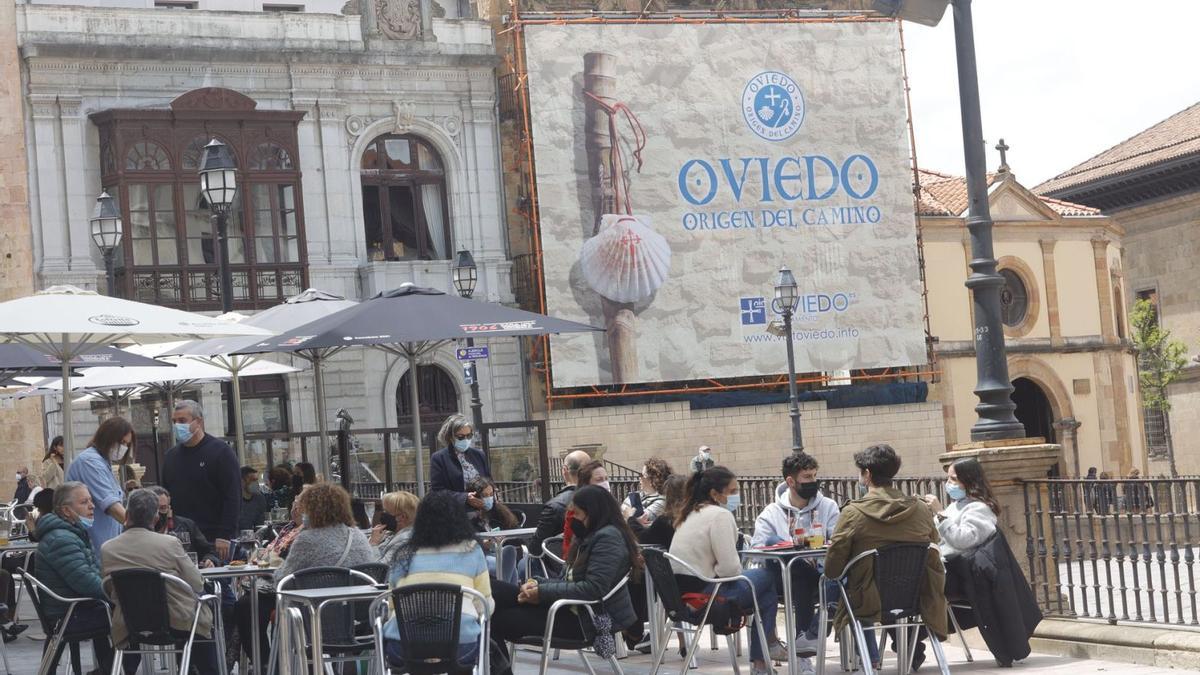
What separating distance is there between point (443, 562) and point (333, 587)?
1.05 metres

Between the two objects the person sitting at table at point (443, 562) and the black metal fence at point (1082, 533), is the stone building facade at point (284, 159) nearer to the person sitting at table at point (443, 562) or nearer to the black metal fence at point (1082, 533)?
the black metal fence at point (1082, 533)

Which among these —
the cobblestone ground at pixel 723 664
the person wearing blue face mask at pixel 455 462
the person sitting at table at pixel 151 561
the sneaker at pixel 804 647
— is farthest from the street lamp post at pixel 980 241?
the person sitting at table at pixel 151 561

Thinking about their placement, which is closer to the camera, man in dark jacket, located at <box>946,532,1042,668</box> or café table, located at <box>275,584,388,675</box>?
café table, located at <box>275,584,388,675</box>

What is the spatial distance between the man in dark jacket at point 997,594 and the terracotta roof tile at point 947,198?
106 ft

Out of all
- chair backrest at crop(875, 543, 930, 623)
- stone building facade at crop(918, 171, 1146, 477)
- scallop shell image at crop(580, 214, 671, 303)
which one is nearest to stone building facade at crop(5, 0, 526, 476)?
scallop shell image at crop(580, 214, 671, 303)

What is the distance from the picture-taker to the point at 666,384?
131 feet

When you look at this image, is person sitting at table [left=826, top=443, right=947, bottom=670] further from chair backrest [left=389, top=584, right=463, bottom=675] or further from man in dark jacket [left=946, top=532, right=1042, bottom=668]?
chair backrest [left=389, top=584, right=463, bottom=675]

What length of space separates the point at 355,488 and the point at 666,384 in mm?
12871

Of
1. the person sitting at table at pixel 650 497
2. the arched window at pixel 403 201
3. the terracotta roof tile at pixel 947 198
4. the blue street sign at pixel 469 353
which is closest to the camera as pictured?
the person sitting at table at pixel 650 497

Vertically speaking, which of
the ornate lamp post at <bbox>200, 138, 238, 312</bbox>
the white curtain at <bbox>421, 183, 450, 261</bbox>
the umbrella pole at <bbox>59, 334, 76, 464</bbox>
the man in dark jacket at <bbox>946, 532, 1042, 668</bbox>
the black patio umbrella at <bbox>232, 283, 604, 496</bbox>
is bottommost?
the man in dark jacket at <bbox>946, 532, 1042, 668</bbox>

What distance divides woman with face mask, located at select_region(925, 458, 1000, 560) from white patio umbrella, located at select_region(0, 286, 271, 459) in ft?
18.3

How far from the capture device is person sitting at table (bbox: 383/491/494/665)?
31.3 ft

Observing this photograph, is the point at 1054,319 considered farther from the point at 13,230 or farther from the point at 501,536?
the point at 501,536

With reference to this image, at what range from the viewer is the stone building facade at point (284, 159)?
112 feet
